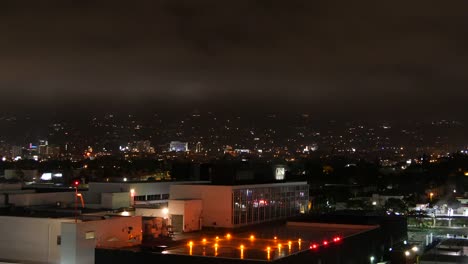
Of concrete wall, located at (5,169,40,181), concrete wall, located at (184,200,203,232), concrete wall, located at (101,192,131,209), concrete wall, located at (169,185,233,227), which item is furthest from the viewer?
concrete wall, located at (5,169,40,181)

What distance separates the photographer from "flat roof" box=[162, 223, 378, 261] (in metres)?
20.5

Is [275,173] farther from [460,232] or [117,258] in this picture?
[117,258]

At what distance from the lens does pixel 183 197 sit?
2912cm

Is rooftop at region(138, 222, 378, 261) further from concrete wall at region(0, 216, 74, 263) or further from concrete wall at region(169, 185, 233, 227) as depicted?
concrete wall at region(0, 216, 74, 263)

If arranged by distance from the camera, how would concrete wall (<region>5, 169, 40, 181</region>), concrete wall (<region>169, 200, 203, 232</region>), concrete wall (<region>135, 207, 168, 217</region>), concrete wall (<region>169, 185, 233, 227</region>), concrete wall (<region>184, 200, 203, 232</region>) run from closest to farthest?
1. concrete wall (<region>169, 200, 203, 232</region>)
2. concrete wall (<region>184, 200, 203, 232</region>)
3. concrete wall (<region>135, 207, 168, 217</region>)
4. concrete wall (<region>169, 185, 233, 227</region>)
5. concrete wall (<region>5, 169, 40, 181</region>)

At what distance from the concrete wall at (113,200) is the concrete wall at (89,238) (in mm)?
8666

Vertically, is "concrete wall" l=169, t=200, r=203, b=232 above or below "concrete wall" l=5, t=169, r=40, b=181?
below

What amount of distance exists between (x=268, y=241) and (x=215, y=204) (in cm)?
512

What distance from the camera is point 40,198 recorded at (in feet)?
98.7

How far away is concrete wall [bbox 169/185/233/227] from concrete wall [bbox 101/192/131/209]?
410cm

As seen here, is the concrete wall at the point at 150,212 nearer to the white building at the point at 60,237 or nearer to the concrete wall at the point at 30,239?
the white building at the point at 60,237

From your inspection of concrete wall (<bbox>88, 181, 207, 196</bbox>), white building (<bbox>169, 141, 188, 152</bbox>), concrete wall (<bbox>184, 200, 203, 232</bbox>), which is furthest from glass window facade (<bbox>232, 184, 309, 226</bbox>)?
white building (<bbox>169, 141, 188, 152</bbox>)

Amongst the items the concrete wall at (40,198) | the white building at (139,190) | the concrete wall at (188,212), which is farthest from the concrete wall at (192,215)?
the concrete wall at (40,198)

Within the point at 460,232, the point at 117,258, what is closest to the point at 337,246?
the point at 117,258
